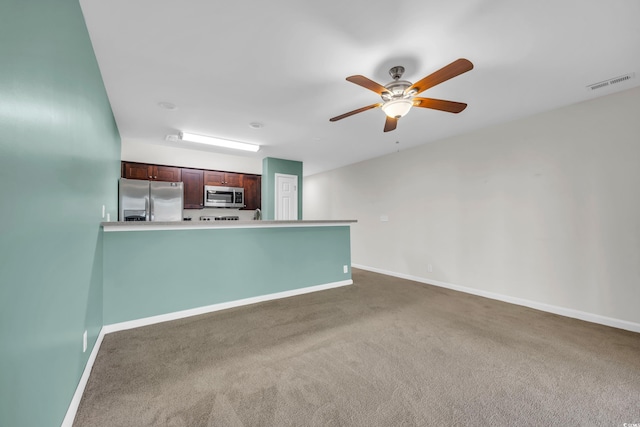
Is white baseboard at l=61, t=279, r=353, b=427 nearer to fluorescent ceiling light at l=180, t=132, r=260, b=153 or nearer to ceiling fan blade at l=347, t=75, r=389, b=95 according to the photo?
fluorescent ceiling light at l=180, t=132, r=260, b=153

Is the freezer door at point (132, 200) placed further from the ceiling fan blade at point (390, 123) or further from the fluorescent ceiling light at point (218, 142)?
the ceiling fan blade at point (390, 123)

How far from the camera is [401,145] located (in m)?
4.64

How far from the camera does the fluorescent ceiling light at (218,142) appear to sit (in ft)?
12.7

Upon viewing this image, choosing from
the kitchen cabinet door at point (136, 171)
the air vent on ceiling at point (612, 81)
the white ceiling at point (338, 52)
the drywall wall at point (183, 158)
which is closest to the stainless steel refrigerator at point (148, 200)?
the kitchen cabinet door at point (136, 171)

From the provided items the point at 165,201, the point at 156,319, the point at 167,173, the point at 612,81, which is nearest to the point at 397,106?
the point at 612,81

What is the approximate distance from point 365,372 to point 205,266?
215 centimetres

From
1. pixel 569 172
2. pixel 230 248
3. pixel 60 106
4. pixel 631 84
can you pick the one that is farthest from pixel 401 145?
pixel 60 106

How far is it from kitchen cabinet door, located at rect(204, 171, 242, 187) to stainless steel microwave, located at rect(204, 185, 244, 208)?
11 cm

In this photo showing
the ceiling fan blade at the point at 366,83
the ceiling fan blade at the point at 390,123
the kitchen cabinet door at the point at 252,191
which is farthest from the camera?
the kitchen cabinet door at the point at 252,191

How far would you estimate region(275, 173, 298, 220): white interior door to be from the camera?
5492mm

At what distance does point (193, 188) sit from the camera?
5410 millimetres

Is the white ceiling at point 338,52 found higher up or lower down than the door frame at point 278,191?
higher up

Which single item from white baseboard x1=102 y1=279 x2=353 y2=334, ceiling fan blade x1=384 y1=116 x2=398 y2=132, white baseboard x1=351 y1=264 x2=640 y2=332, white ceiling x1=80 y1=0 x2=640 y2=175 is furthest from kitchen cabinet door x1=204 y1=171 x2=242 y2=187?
white baseboard x1=351 y1=264 x2=640 y2=332

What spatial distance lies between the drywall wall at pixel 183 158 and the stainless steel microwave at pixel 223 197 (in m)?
0.60
